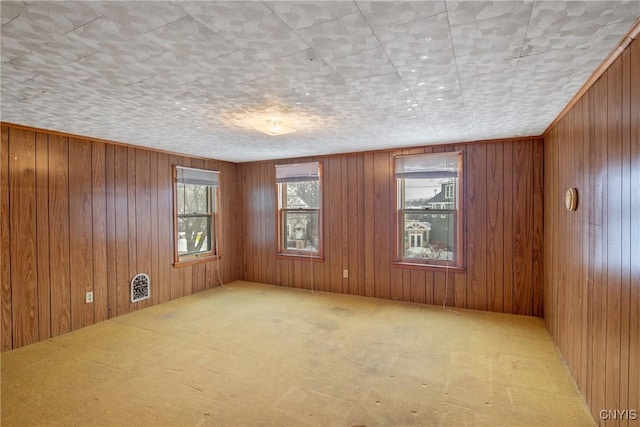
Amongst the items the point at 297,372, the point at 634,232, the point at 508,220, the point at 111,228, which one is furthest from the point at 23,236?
the point at 508,220

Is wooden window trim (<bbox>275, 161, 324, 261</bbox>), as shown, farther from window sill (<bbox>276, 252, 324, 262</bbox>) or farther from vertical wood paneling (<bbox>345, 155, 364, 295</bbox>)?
vertical wood paneling (<bbox>345, 155, 364, 295</bbox>)

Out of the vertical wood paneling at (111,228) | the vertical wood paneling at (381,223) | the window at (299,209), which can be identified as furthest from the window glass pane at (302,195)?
the vertical wood paneling at (111,228)

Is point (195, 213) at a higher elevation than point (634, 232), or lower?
higher

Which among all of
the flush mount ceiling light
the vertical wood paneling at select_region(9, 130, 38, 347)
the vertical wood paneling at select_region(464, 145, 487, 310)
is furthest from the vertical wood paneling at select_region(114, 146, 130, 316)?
the vertical wood paneling at select_region(464, 145, 487, 310)

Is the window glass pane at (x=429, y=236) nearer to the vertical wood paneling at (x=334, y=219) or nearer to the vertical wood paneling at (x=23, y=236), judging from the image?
the vertical wood paneling at (x=334, y=219)

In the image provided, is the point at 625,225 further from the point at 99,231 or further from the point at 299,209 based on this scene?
the point at 99,231

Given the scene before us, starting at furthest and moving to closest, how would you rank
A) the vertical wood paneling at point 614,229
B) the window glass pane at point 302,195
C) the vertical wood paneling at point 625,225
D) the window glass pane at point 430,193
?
1. the window glass pane at point 302,195
2. the window glass pane at point 430,193
3. the vertical wood paneling at point 614,229
4. the vertical wood paneling at point 625,225

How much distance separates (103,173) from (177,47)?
2929 millimetres

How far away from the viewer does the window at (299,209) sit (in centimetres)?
521

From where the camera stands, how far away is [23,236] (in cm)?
322

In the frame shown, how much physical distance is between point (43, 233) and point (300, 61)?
131 inches

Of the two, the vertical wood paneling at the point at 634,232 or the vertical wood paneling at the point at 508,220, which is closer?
the vertical wood paneling at the point at 634,232

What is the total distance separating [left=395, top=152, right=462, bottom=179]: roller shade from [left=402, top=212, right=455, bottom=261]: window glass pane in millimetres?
535

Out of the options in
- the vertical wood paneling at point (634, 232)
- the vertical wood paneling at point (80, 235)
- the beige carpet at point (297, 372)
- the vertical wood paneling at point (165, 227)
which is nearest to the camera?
the vertical wood paneling at point (634, 232)
